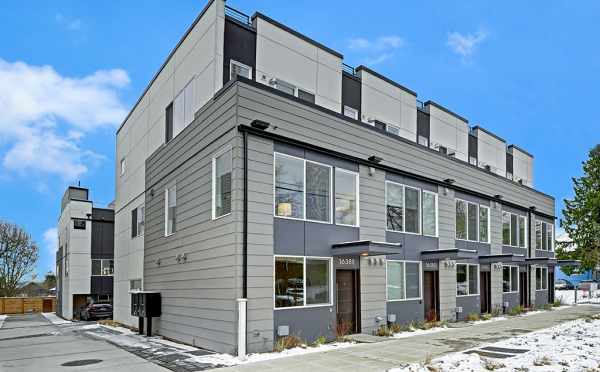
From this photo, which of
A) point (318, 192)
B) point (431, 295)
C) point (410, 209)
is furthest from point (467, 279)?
point (318, 192)

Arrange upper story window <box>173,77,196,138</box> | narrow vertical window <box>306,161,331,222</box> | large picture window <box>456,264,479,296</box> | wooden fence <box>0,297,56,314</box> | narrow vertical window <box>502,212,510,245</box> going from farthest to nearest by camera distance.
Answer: wooden fence <box>0,297,56,314</box> < narrow vertical window <box>502,212,510,245</box> < large picture window <box>456,264,479,296</box> < upper story window <box>173,77,196,138</box> < narrow vertical window <box>306,161,331,222</box>

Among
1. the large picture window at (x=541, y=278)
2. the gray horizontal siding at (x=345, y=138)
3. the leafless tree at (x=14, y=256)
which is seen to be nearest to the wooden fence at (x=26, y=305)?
the leafless tree at (x=14, y=256)

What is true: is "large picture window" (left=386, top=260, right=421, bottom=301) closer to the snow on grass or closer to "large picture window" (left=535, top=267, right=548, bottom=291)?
the snow on grass

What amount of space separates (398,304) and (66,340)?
10.5 m

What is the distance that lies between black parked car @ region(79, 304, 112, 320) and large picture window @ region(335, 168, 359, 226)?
728 inches

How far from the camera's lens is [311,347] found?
11.0 meters

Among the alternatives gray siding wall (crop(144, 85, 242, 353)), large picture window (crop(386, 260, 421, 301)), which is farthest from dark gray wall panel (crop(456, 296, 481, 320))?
gray siding wall (crop(144, 85, 242, 353))

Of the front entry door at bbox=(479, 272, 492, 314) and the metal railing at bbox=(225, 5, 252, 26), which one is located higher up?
the metal railing at bbox=(225, 5, 252, 26)

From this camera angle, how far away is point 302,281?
37.6ft

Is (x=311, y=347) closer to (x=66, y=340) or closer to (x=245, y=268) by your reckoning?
(x=245, y=268)

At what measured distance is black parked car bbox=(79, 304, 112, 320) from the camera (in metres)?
25.8

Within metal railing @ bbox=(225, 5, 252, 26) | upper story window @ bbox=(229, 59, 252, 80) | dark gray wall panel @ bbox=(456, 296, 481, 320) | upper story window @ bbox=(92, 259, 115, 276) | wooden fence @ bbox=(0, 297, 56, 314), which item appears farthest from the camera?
wooden fence @ bbox=(0, 297, 56, 314)

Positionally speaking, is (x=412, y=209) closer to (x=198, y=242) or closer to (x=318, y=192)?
(x=318, y=192)

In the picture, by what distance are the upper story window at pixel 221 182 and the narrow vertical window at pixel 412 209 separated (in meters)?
6.47
